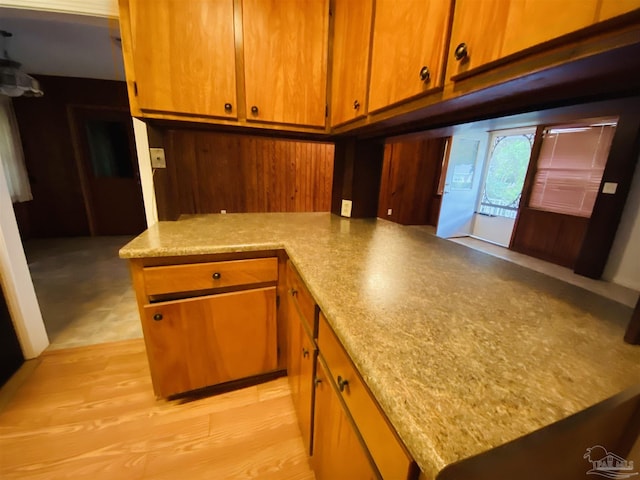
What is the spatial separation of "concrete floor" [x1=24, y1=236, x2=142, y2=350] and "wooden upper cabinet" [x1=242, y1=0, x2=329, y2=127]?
190 cm

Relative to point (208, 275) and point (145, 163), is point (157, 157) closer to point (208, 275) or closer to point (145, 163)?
point (145, 163)

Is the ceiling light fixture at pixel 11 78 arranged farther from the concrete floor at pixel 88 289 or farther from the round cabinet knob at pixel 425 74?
the round cabinet knob at pixel 425 74

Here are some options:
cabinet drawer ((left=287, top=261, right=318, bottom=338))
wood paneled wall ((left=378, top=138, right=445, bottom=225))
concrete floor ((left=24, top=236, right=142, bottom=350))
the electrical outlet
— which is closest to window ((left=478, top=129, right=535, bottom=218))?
wood paneled wall ((left=378, top=138, right=445, bottom=225))

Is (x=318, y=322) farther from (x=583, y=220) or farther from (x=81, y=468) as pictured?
(x=583, y=220)

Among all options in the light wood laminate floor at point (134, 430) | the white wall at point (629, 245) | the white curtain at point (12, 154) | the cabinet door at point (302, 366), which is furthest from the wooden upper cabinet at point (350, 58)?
the white curtain at point (12, 154)

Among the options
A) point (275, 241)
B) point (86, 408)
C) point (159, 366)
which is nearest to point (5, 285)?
point (86, 408)

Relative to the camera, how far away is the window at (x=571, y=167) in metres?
3.23

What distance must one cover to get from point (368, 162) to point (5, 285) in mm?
2335

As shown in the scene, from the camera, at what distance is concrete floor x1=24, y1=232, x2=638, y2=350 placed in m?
1.89

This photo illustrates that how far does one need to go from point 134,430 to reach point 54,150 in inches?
192

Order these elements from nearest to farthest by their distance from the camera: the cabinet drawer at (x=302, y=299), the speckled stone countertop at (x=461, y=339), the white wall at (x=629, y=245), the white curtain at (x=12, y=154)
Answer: the speckled stone countertop at (x=461, y=339)
the cabinet drawer at (x=302, y=299)
the white wall at (x=629, y=245)
the white curtain at (x=12, y=154)

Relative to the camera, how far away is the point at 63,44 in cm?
266

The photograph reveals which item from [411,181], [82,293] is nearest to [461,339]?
[82,293]

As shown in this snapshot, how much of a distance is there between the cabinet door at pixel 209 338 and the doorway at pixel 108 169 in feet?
13.7
